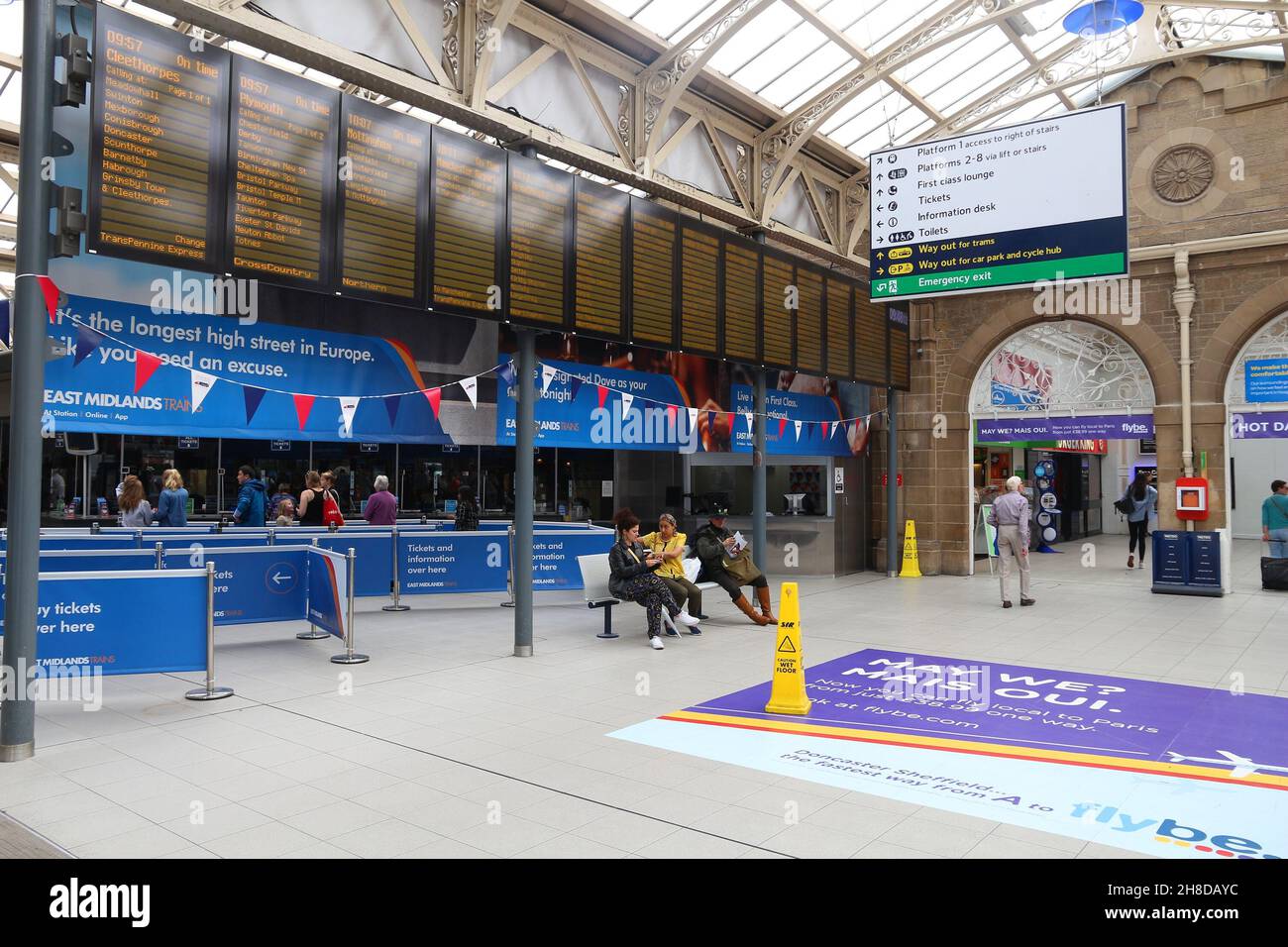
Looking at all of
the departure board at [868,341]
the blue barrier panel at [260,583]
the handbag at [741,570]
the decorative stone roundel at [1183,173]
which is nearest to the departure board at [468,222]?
the blue barrier panel at [260,583]

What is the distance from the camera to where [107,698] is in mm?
6863

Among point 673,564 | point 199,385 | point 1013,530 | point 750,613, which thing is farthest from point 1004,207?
point 199,385

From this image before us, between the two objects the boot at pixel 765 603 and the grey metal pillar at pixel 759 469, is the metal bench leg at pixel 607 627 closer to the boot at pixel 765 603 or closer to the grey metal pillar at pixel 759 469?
the boot at pixel 765 603

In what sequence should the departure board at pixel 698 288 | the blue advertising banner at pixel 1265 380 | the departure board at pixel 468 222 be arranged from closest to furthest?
the departure board at pixel 468 222
the departure board at pixel 698 288
the blue advertising banner at pixel 1265 380

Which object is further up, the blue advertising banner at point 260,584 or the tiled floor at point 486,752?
the blue advertising banner at point 260,584

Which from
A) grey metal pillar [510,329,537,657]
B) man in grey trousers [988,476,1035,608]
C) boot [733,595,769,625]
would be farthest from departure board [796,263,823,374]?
grey metal pillar [510,329,537,657]

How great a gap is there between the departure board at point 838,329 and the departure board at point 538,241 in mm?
6220

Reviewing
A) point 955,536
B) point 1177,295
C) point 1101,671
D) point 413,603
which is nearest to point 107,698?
point 413,603

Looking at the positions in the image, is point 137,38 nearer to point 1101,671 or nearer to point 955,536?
point 1101,671

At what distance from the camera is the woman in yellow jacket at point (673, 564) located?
9.95 metres

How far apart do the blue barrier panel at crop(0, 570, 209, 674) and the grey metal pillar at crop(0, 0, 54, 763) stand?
2.21 feet

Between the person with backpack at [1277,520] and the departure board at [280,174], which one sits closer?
the departure board at [280,174]

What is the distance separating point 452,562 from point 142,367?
4845 mm

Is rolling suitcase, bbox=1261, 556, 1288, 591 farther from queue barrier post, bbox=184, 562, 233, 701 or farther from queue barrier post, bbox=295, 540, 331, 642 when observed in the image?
queue barrier post, bbox=184, 562, 233, 701
